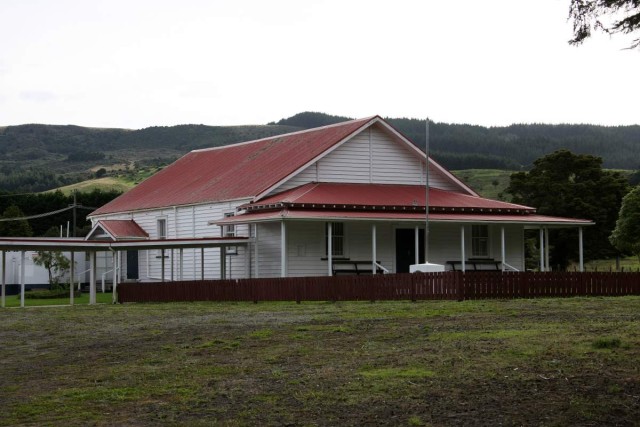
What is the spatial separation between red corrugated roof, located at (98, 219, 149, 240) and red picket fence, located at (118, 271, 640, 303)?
1575cm

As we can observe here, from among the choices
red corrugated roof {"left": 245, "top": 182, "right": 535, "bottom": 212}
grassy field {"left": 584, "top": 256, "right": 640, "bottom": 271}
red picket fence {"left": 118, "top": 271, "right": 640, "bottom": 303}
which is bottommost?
grassy field {"left": 584, "top": 256, "right": 640, "bottom": 271}

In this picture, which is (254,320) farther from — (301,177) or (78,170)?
(78,170)

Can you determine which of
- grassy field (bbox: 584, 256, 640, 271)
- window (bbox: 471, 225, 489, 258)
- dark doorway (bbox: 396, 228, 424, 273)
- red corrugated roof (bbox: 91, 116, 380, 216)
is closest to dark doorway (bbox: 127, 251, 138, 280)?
red corrugated roof (bbox: 91, 116, 380, 216)

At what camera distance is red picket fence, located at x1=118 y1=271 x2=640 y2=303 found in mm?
30547

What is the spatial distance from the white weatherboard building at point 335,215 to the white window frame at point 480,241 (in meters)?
0.04

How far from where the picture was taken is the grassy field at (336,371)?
1218 cm

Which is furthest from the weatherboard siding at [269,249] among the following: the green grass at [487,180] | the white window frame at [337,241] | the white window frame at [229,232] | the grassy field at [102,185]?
the grassy field at [102,185]

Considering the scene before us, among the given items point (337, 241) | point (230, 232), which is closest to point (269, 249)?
point (337, 241)

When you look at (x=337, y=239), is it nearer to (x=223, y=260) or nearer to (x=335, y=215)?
(x=335, y=215)

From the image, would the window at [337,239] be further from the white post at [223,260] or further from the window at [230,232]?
the window at [230,232]

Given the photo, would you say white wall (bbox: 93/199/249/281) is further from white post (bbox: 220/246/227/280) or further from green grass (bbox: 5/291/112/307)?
green grass (bbox: 5/291/112/307)

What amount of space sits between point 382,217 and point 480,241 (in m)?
7.82

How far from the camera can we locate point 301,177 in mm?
43719

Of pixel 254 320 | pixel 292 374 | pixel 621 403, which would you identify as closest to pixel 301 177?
pixel 254 320
